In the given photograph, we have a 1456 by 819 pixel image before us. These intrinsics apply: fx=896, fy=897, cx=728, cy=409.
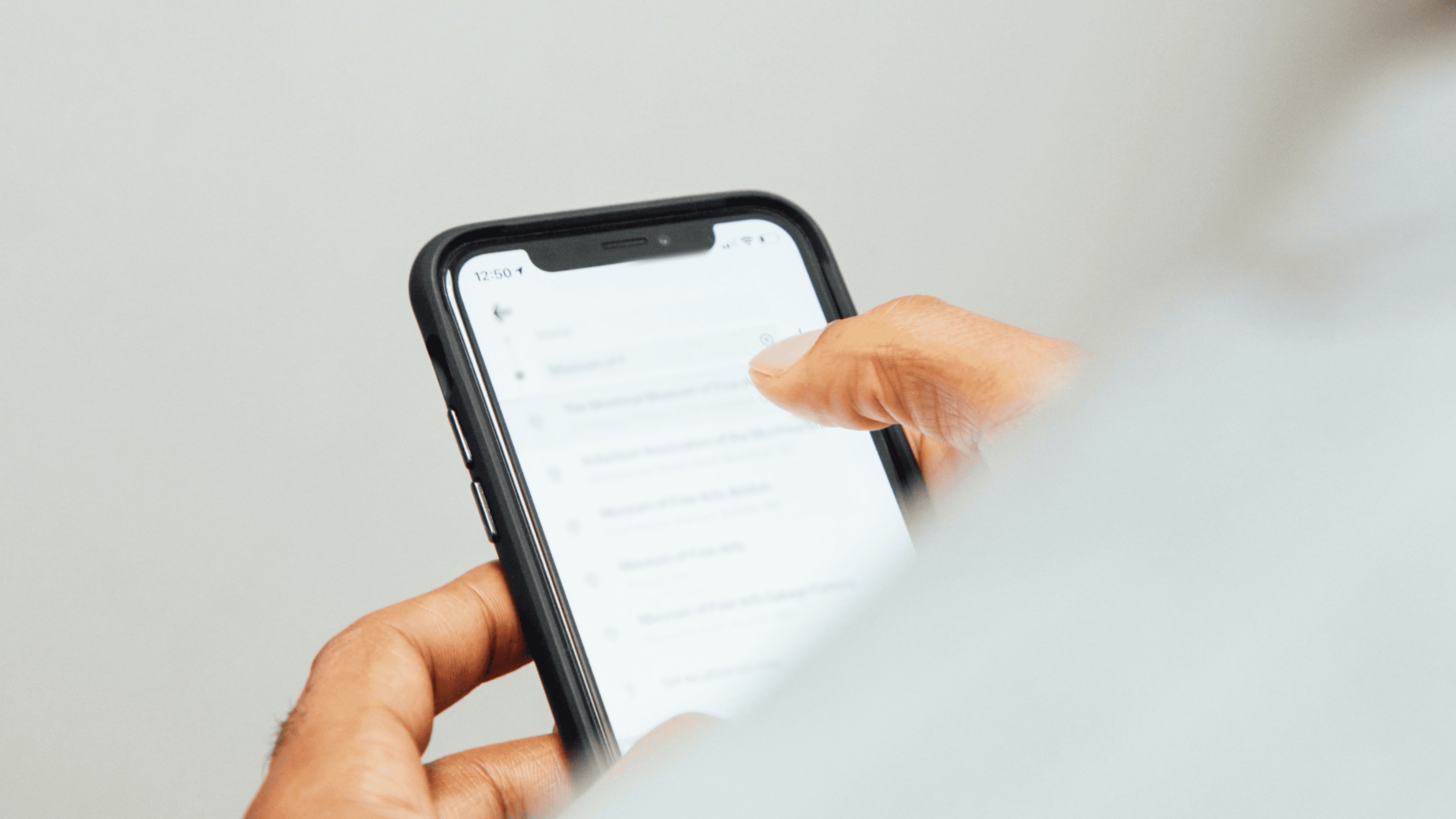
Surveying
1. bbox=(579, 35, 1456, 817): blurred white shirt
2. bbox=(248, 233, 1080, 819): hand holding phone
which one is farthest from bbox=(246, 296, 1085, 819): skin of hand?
bbox=(579, 35, 1456, 817): blurred white shirt

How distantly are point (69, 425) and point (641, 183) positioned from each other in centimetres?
24

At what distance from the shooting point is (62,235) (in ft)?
1.05

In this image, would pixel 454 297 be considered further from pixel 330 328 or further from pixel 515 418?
pixel 330 328

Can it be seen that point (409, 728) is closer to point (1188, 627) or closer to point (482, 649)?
point (482, 649)

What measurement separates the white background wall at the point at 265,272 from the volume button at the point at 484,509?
0.16m

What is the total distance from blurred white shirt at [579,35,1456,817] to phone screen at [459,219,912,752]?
0.19m

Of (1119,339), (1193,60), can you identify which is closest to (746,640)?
(1119,339)

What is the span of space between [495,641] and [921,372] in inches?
5.2

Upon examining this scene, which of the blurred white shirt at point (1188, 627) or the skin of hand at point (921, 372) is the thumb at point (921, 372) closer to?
the skin of hand at point (921, 372)

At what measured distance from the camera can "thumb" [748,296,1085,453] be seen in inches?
7.4

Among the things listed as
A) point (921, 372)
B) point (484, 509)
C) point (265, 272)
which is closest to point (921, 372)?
point (921, 372)

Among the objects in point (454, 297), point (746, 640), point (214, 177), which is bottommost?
point (746, 640)

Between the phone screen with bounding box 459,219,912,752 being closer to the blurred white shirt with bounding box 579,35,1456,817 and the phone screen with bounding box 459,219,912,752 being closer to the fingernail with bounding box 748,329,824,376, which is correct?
the fingernail with bounding box 748,329,824,376

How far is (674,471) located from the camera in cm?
25
